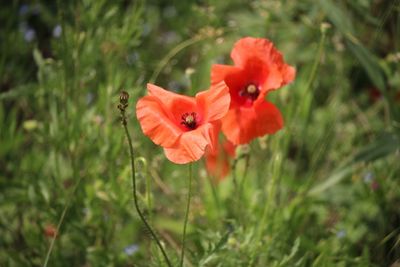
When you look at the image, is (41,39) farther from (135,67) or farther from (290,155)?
(290,155)

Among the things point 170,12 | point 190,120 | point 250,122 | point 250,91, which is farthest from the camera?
point 170,12

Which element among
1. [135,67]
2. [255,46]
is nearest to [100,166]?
[135,67]

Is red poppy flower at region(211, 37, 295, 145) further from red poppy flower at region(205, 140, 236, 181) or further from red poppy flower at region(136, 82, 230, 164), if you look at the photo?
red poppy flower at region(205, 140, 236, 181)

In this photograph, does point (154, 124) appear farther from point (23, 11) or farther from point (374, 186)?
point (23, 11)

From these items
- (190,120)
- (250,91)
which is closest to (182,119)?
(190,120)

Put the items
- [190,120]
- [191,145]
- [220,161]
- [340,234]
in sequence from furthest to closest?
[220,161] → [340,234] → [190,120] → [191,145]

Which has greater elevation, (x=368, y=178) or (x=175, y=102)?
(x=175, y=102)

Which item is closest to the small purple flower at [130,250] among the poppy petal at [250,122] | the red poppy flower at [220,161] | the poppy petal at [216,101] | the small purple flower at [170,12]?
the red poppy flower at [220,161]
